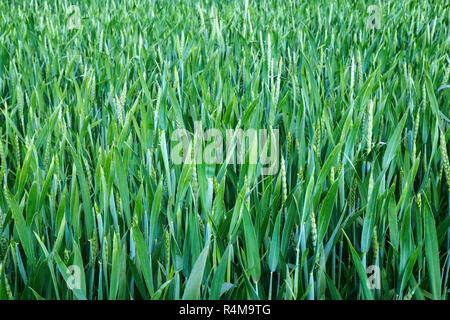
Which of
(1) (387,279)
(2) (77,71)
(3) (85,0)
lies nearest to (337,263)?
(1) (387,279)

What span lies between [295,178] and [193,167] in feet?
0.79

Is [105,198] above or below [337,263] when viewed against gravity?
above

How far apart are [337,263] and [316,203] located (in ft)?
0.38

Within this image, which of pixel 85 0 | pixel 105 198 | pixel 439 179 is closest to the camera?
pixel 105 198

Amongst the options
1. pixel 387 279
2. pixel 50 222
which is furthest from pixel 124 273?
pixel 387 279

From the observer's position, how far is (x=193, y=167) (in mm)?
773

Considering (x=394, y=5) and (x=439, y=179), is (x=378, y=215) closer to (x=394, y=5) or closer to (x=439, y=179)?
(x=439, y=179)

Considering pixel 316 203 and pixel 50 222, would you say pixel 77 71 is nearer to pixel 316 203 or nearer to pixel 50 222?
pixel 50 222

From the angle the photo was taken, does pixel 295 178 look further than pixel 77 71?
No

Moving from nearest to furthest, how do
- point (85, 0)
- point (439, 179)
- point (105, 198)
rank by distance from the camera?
1. point (105, 198)
2. point (439, 179)
3. point (85, 0)

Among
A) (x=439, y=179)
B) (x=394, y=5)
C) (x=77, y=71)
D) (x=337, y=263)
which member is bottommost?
(x=337, y=263)
